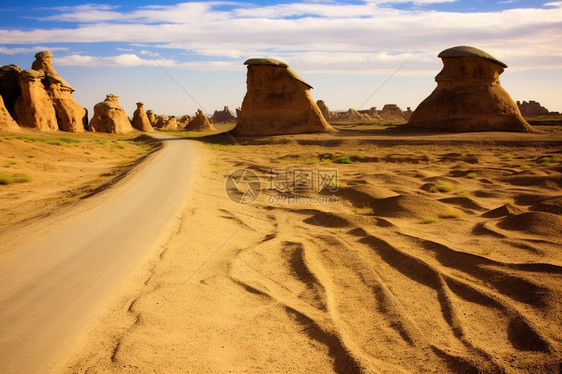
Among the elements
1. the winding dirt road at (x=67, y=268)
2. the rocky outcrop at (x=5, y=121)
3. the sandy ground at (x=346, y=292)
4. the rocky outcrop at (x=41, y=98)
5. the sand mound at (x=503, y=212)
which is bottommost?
the sandy ground at (x=346, y=292)

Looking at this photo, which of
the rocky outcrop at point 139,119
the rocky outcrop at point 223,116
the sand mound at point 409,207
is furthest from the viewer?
the rocky outcrop at point 223,116

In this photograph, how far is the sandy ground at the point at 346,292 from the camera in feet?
11.6

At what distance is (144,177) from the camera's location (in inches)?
498

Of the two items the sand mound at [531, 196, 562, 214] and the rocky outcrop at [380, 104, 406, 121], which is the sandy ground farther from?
the rocky outcrop at [380, 104, 406, 121]

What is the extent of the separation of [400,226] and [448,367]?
4998 mm

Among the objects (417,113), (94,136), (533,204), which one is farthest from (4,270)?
(94,136)

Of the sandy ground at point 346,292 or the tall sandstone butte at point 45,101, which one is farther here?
the tall sandstone butte at point 45,101

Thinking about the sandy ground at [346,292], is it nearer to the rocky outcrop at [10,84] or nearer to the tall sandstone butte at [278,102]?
the tall sandstone butte at [278,102]

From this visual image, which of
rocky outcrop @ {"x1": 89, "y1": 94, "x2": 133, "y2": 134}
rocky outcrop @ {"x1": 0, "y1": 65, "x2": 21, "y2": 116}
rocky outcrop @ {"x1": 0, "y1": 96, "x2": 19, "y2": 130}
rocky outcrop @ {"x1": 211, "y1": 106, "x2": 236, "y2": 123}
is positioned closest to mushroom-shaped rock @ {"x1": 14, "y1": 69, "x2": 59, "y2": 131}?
rocky outcrop @ {"x1": 0, "y1": 65, "x2": 21, "y2": 116}

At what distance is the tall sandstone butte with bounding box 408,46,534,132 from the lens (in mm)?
31109

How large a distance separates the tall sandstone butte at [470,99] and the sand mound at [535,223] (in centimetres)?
2604

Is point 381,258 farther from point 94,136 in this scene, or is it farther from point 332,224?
point 94,136

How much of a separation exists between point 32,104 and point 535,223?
42.9 m

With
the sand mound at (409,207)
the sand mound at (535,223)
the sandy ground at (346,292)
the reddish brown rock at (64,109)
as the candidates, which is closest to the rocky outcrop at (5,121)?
the reddish brown rock at (64,109)
